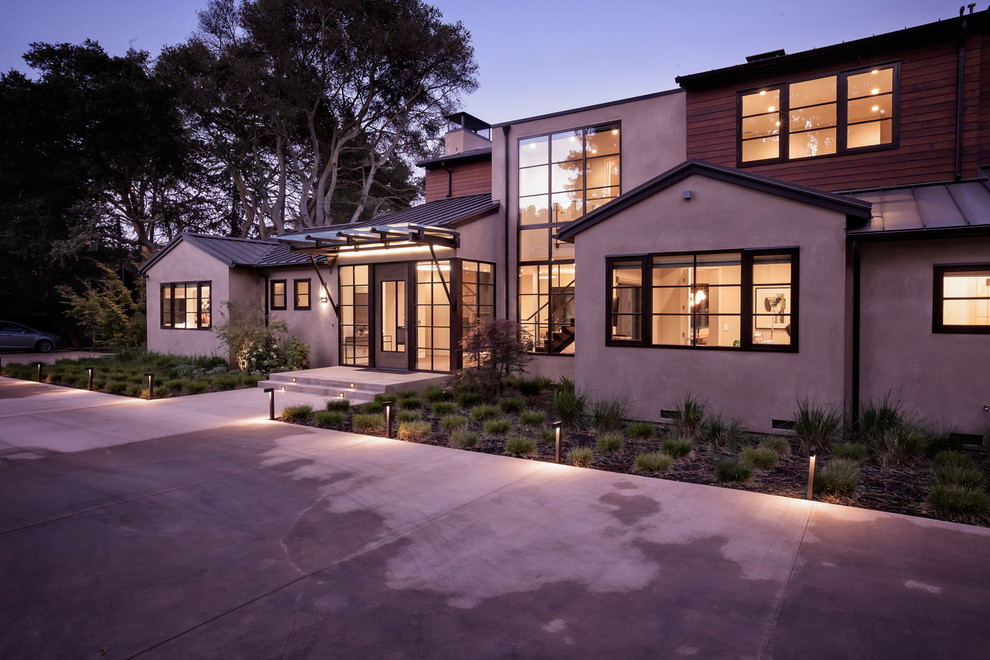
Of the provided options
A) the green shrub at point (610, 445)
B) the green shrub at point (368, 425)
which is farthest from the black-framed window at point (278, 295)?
the green shrub at point (610, 445)

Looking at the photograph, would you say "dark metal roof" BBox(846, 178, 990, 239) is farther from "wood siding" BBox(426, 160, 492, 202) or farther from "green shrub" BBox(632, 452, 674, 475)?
"wood siding" BBox(426, 160, 492, 202)

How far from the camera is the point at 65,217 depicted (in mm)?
24578

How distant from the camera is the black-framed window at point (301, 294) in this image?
16.5 m

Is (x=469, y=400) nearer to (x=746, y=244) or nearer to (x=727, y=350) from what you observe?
(x=727, y=350)

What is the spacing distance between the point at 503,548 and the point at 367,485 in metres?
2.14

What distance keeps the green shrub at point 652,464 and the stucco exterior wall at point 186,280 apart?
14.0 metres

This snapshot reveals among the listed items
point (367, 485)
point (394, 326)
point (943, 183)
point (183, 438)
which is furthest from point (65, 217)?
point (943, 183)

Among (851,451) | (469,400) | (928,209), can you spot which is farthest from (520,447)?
(928,209)

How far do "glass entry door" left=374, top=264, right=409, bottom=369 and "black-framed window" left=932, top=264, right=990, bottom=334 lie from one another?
10614mm

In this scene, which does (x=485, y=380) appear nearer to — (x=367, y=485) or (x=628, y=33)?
(x=367, y=485)

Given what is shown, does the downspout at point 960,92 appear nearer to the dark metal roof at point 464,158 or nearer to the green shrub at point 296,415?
the dark metal roof at point 464,158

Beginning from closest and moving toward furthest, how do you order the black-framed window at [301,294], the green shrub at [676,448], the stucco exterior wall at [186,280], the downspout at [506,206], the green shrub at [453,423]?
the green shrub at [676,448], the green shrub at [453,423], the downspout at [506,206], the black-framed window at [301,294], the stucco exterior wall at [186,280]

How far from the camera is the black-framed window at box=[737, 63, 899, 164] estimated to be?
10.3 metres

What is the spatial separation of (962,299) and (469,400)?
7742 mm
